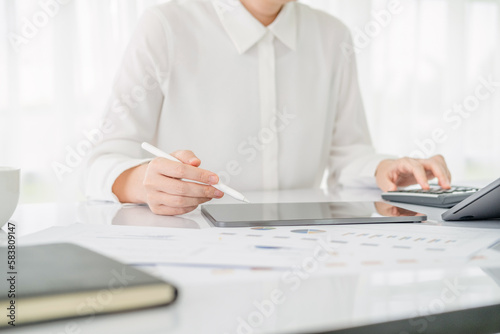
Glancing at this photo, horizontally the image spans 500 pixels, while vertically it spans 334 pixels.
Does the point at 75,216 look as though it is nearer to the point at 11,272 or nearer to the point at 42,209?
the point at 42,209

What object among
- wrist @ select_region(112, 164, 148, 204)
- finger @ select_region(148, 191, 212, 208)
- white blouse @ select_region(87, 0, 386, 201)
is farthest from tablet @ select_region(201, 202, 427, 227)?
white blouse @ select_region(87, 0, 386, 201)

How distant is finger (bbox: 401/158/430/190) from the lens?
1044mm

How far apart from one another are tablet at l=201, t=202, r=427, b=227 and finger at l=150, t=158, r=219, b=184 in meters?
0.05

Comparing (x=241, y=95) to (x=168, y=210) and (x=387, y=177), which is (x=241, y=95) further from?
(x=168, y=210)

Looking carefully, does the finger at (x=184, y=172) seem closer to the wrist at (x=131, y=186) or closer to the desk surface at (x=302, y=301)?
the wrist at (x=131, y=186)

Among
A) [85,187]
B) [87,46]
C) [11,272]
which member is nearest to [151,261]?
[11,272]

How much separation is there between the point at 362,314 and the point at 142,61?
1065mm

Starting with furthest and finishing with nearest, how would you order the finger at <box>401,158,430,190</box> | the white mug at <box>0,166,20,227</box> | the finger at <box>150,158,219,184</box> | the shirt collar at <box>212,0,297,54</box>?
the shirt collar at <box>212,0,297,54</box>, the finger at <box>401,158,430,190</box>, the finger at <box>150,158,219,184</box>, the white mug at <box>0,166,20,227</box>

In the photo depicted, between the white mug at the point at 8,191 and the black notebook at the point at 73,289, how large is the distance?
270mm

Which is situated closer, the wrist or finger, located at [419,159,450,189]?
the wrist

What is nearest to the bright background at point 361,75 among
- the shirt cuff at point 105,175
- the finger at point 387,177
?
the shirt cuff at point 105,175

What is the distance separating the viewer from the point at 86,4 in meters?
2.26

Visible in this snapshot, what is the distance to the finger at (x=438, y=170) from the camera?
1.04 meters

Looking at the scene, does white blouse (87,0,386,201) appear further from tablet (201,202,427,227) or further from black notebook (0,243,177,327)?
black notebook (0,243,177,327)
